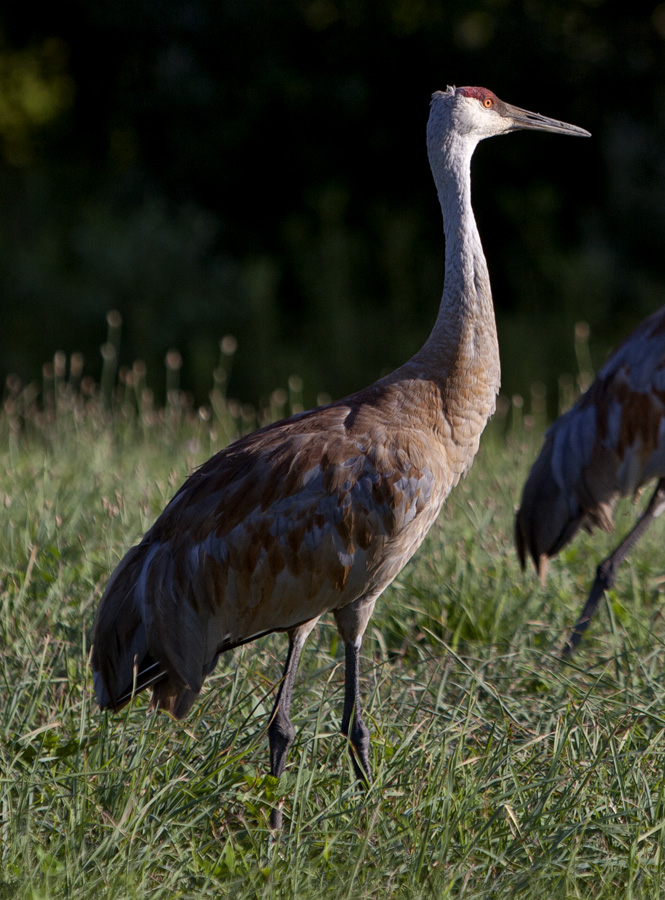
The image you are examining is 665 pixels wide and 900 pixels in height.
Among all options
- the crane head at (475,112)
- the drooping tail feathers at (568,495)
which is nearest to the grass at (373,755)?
the drooping tail feathers at (568,495)

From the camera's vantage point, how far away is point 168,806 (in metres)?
2.75

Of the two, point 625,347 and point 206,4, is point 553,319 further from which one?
point 625,347

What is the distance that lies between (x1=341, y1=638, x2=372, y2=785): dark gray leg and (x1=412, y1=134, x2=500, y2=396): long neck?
850mm

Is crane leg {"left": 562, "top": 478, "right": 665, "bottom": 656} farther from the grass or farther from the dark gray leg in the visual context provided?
the dark gray leg

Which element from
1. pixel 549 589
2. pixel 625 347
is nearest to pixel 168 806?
pixel 549 589

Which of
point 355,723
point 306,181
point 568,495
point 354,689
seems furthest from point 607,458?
point 306,181

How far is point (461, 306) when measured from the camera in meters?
3.38

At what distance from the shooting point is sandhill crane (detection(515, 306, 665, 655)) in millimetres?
4273

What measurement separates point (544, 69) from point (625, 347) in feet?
27.5

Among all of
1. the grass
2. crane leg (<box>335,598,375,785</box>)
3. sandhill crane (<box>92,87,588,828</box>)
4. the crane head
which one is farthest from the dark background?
crane leg (<box>335,598,375,785</box>)

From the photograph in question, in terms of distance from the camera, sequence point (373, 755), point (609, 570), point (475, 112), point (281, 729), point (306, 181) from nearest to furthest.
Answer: point (281, 729) → point (373, 755) → point (475, 112) → point (609, 570) → point (306, 181)

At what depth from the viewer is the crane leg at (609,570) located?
12.7ft

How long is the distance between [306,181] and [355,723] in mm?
10818

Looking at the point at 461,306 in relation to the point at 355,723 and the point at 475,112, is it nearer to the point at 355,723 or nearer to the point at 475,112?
the point at 475,112
